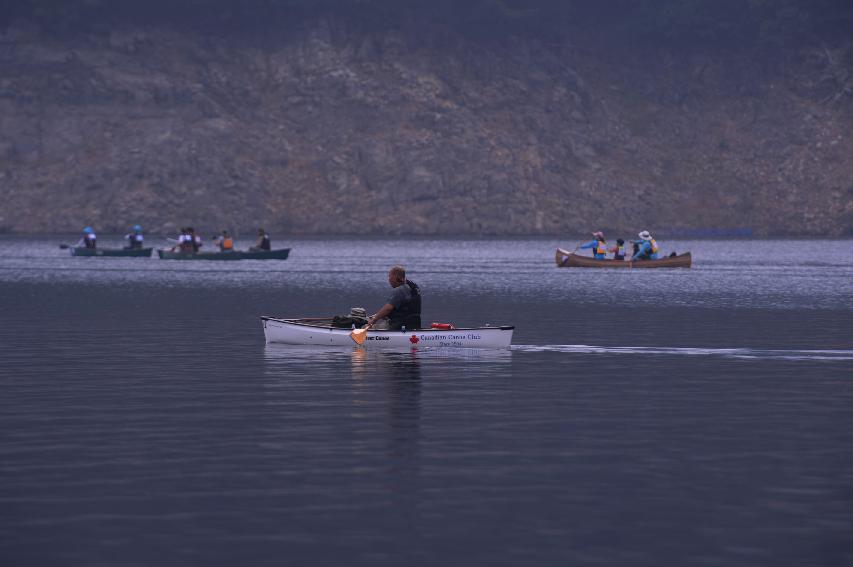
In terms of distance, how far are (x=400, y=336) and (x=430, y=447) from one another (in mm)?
16362

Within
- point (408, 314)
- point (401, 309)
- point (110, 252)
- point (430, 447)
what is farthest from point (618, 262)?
point (430, 447)

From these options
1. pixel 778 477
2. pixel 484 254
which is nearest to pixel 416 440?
pixel 778 477

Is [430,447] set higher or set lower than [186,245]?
lower

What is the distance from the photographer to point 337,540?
16984 millimetres

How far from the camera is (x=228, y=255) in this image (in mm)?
122125

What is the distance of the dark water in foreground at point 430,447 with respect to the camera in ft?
55.6

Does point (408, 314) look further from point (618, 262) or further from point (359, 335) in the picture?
point (618, 262)

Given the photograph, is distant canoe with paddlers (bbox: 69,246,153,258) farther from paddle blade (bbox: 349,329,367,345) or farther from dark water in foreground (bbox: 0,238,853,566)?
paddle blade (bbox: 349,329,367,345)

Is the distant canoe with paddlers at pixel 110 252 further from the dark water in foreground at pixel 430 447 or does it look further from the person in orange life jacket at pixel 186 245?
the dark water in foreground at pixel 430 447

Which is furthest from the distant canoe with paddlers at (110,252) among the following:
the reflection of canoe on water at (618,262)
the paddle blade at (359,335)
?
the paddle blade at (359,335)

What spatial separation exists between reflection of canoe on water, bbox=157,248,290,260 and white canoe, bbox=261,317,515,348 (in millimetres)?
79671

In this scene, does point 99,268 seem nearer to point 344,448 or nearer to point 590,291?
point 590,291

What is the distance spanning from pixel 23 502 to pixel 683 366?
21.0 meters

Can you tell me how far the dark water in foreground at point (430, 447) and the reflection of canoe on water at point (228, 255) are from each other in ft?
225
